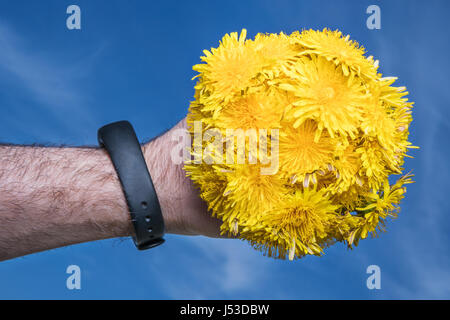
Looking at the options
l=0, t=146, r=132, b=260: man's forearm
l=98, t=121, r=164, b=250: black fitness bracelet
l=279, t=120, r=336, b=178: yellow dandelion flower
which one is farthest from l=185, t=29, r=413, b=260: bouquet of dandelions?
l=0, t=146, r=132, b=260: man's forearm

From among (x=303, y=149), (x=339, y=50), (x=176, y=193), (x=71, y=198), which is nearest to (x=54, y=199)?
(x=71, y=198)

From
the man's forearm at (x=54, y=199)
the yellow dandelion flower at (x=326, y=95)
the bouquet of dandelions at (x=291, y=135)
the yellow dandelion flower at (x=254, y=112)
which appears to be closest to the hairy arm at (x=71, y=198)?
the man's forearm at (x=54, y=199)

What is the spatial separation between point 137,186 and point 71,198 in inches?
8.6

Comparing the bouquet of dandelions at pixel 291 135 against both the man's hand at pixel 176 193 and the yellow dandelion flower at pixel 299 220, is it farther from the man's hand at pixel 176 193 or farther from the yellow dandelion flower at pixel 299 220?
the man's hand at pixel 176 193

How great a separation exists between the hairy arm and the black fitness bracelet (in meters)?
0.05

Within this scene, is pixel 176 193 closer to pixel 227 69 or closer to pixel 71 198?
pixel 71 198

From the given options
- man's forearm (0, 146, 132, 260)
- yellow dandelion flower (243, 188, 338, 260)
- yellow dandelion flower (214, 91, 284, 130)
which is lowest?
yellow dandelion flower (243, 188, 338, 260)

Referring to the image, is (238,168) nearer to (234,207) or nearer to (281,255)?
(234,207)

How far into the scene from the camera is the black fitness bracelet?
1333mm

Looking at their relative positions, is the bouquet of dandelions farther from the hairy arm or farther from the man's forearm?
the man's forearm

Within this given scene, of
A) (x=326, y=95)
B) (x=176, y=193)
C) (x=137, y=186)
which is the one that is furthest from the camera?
(x=176, y=193)

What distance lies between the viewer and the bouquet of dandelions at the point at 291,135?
1.11 m

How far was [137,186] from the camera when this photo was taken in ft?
4.39

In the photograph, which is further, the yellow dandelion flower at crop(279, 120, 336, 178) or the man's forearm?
the man's forearm
